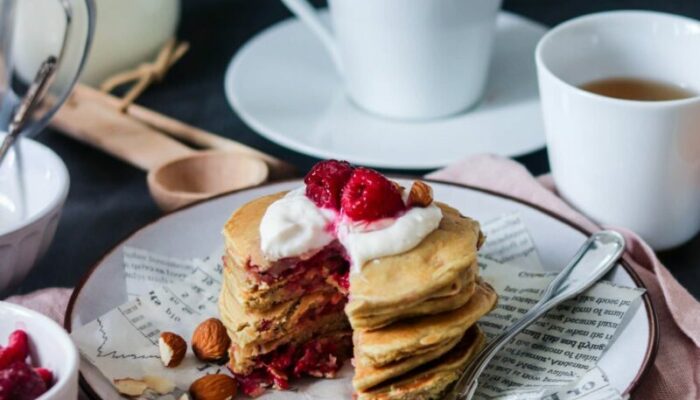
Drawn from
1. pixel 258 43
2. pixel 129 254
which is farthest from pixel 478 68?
pixel 129 254

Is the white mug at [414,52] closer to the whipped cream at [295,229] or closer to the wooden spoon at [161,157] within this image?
the wooden spoon at [161,157]

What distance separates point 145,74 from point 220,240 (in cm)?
77

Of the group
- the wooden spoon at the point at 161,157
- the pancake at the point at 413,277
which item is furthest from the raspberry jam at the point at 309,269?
the wooden spoon at the point at 161,157

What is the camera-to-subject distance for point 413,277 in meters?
1.30

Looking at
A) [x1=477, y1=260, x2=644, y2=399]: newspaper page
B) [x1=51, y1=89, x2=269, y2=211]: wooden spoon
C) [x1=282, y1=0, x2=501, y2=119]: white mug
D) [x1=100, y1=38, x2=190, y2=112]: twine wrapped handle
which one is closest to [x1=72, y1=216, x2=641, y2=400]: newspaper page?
[x1=477, y1=260, x2=644, y2=399]: newspaper page

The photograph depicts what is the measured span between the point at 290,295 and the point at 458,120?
0.80 metres

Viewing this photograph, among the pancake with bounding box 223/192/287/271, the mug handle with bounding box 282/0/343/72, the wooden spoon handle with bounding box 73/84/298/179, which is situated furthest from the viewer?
the mug handle with bounding box 282/0/343/72

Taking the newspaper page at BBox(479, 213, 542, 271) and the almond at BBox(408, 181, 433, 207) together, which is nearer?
the almond at BBox(408, 181, 433, 207)

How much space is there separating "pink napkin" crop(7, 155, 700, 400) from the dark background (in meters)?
0.12

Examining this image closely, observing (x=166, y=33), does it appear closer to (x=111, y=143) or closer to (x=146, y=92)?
(x=146, y=92)

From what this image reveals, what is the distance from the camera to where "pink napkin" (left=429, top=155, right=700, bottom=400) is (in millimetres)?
1407

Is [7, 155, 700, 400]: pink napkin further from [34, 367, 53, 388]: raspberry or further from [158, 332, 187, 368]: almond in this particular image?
[34, 367, 53, 388]: raspberry

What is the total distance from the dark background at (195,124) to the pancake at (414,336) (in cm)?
52

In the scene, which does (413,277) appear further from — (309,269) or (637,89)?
(637,89)
